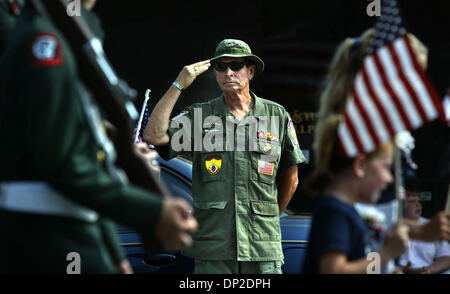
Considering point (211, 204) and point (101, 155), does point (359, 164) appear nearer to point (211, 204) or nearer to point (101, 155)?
point (101, 155)

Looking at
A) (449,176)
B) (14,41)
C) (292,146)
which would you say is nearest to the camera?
(14,41)

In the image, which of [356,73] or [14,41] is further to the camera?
[356,73]

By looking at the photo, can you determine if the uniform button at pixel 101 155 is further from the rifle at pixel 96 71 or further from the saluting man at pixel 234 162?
the saluting man at pixel 234 162

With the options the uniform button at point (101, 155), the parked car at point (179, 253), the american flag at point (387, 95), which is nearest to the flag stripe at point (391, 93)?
the american flag at point (387, 95)

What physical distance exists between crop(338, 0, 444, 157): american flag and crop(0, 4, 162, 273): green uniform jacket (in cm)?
75

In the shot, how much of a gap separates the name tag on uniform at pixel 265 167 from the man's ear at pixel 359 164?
6.69 ft

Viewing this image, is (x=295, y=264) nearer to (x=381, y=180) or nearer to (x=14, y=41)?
(x=381, y=180)

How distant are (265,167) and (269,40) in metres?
4.07

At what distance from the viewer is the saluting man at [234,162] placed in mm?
4379

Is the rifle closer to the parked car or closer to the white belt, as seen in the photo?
the white belt

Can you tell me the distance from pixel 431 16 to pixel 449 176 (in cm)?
191

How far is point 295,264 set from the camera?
16.2 ft

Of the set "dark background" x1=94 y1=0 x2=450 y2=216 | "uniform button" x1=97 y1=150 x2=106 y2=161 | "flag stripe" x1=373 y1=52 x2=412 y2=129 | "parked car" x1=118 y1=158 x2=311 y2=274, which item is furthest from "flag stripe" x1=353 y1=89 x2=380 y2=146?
"dark background" x1=94 y1=0 x2=450 y2=216
